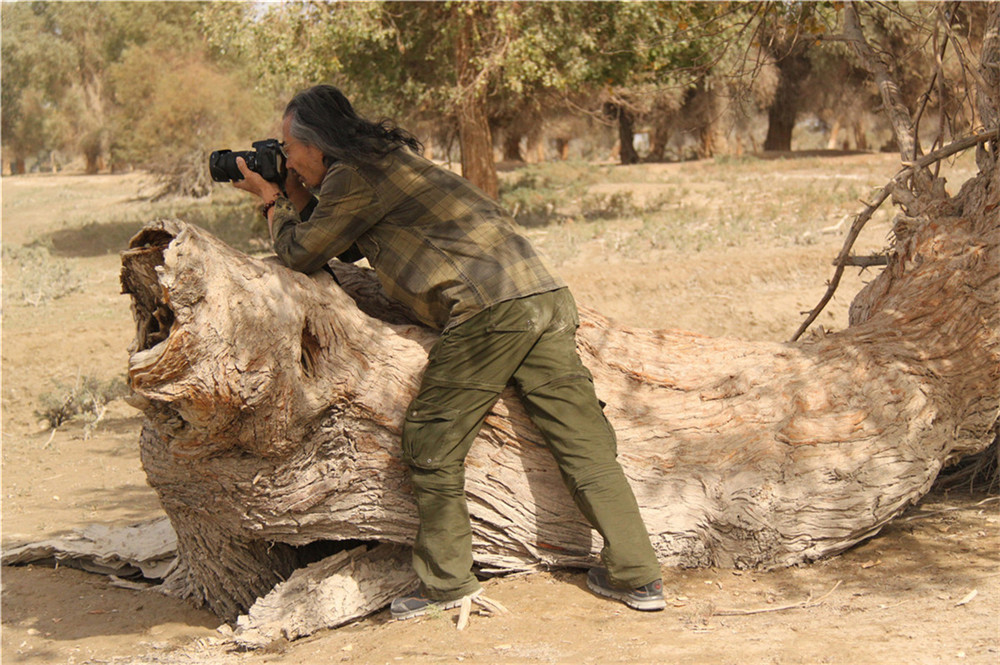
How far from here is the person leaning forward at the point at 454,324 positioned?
3254 millimetres

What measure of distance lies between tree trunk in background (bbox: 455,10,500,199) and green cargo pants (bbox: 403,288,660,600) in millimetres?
9934

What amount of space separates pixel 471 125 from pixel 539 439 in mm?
10850

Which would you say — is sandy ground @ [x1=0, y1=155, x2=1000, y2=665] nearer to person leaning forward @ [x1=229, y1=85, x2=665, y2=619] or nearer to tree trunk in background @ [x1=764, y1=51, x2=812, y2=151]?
person leaning forward @ [x1=229, y1=85, x2=665, y2=619]

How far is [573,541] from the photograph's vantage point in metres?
3.59

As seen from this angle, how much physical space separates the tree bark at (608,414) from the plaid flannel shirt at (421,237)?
0.21 meters

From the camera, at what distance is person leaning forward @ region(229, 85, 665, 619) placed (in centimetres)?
325

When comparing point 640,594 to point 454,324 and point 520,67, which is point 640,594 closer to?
point 454,324

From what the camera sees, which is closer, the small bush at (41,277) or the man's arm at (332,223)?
the man's arm at (332,223)

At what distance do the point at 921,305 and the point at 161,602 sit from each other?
3689mm

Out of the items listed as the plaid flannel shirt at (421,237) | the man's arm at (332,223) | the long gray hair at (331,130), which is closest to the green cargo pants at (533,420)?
the plaid flannel shirt at (421,237)

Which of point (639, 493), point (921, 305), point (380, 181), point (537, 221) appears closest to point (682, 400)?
point (639, 493)

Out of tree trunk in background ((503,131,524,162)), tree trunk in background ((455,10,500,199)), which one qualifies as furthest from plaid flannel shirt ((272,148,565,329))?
tree trunk in background ((503,131,524,162))

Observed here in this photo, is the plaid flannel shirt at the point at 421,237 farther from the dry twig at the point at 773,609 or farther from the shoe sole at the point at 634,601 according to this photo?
the dry twig at the point at 773,609

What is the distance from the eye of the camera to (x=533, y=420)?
11.2 feet
